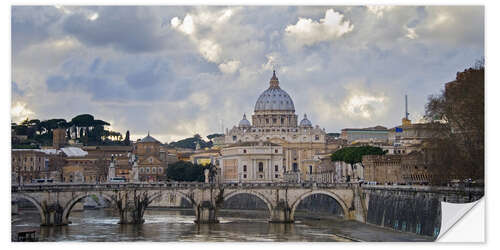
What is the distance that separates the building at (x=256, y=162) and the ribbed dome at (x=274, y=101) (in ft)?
69.2

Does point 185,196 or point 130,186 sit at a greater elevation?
point 130,186

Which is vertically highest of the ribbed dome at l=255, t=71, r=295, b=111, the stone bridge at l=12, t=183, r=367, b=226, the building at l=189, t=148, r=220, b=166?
the ribbed dome at l=255, t=71, r=295, b=111

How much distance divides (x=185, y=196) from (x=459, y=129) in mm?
20056

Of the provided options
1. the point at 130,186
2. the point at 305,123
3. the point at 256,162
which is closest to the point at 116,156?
the point at 256,162

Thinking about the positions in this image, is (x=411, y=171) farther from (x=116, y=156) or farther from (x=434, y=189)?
(x=116, y=156)

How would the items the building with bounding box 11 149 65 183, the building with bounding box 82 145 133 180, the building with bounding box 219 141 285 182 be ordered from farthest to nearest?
the building with bounding box 219 141 285 182, the building with bounding box 82 145 133 180, the building with bounding box 11 149 65 183

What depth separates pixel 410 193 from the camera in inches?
1670

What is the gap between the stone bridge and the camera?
47.8 metres

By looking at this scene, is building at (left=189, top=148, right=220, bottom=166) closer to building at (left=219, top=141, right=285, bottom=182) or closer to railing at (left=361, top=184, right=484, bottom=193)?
building at (left=219, top=141, right=285, bottom=182)

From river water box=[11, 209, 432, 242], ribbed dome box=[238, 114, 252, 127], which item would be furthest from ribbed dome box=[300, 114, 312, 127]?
river water box=[11, 209, 432, 242]

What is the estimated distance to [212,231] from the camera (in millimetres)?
45625

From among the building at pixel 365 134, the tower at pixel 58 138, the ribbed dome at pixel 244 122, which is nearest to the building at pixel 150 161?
the tower at pixel 58 138
